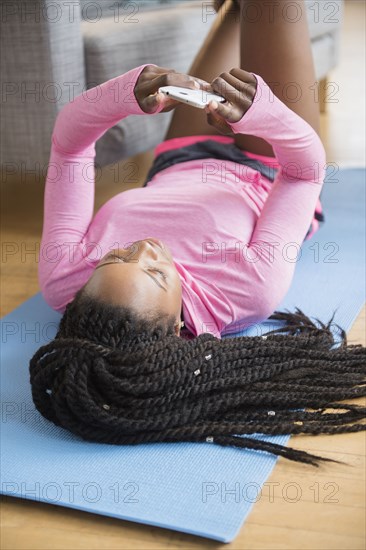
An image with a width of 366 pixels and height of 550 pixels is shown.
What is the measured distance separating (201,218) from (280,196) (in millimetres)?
155

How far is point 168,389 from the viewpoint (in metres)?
1.30

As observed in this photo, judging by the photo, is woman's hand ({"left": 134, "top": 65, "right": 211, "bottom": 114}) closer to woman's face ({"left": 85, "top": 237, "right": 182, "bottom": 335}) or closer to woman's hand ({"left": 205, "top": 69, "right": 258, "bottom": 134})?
woman's hand ({"left": 205, "top": 69, "right": 258, "bottom": 134})

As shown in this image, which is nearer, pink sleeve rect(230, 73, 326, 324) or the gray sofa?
pink sleeve rect(230, 73, 326, 324)

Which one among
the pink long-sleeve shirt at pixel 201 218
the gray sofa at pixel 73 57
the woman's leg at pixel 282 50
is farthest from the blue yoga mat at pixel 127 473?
the gray sofa at pixel 73 57

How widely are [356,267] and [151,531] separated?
93cm

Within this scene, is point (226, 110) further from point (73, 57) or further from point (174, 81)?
point (73, 57)

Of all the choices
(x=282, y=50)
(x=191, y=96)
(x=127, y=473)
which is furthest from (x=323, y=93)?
(x=127, y=473)

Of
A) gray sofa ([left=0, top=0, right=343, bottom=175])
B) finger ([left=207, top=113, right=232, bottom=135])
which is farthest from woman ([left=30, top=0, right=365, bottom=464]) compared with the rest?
gray sofa ([left=0, top=0, right=343, bottom=175])

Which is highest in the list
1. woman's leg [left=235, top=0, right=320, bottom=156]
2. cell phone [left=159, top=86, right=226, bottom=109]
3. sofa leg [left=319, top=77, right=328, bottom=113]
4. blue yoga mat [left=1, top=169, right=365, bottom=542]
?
cell phone [left=159, top=86, right=226, bottom=109]

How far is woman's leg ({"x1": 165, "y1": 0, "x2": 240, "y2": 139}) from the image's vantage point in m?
1.94

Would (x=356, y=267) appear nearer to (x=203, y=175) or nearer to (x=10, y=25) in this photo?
(x=203, y=175)

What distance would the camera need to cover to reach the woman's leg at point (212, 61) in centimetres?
194

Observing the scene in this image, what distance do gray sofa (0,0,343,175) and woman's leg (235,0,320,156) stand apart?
1.50ft

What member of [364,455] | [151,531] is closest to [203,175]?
[364,455]
